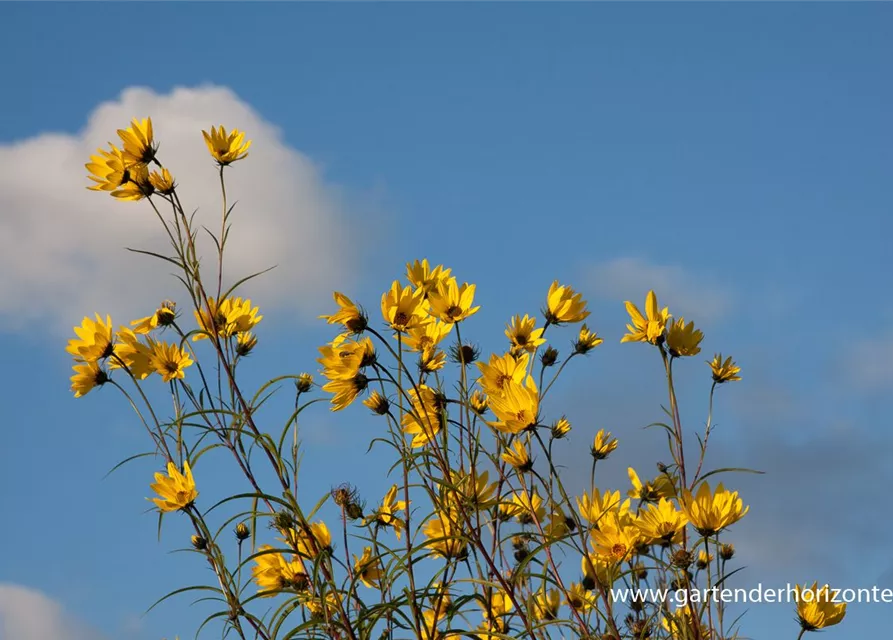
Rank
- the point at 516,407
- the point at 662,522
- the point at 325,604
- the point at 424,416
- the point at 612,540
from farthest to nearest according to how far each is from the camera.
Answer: the point at 612,540
the point at 424,416
the point at 662,522
the point at 516,407
the point at 325,604

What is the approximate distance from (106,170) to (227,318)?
0.46 meters

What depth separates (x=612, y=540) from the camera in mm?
2285

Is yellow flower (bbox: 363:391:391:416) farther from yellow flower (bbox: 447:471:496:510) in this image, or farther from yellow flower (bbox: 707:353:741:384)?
yellow flower (bbox: 707:353:741:384)

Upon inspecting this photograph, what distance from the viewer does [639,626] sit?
255 cm

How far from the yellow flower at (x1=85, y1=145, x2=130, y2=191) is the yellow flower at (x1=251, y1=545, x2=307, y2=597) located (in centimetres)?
101

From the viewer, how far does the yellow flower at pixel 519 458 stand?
7.17 feet

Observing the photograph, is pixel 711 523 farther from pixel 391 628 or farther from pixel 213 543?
pixel 213 543

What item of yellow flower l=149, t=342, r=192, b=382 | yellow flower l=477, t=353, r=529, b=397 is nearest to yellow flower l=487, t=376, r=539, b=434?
yellow flower l=477, t=353, r=529, b=397

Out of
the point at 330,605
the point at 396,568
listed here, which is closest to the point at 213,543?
the point at 330,605

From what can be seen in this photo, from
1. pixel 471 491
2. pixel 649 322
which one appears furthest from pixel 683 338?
pixel 471 491

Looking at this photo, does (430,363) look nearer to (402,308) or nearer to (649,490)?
(402,308)

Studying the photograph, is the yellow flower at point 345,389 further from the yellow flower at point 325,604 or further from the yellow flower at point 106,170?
the yellow flower at point 106,170

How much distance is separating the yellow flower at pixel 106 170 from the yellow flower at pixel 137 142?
0.08 ft

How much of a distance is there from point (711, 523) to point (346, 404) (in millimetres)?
839
